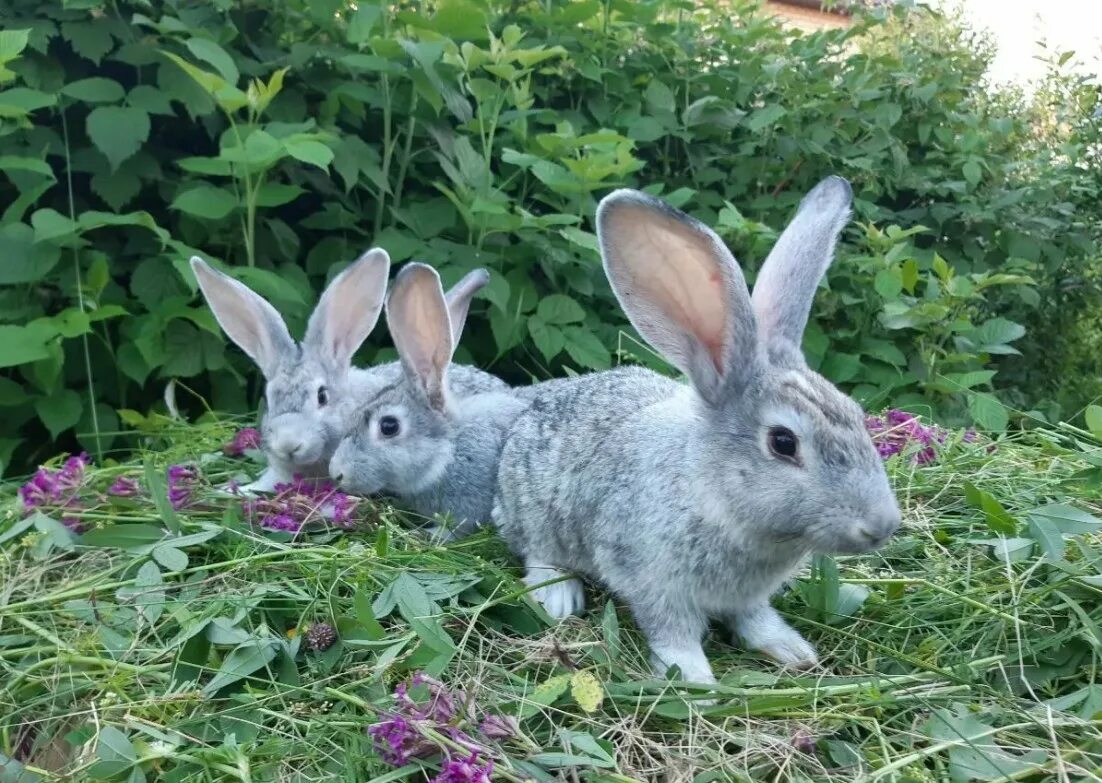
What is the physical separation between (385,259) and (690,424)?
1614 millimetres

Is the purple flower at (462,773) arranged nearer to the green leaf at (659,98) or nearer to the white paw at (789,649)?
the white paw at (789,649)

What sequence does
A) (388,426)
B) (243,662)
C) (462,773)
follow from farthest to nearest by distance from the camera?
(388,426), (243,662), (462,773)

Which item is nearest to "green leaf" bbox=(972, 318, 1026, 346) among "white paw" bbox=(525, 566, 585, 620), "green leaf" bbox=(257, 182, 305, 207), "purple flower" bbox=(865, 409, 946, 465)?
"purple flower" bbox=(865, 409, 946, 465)

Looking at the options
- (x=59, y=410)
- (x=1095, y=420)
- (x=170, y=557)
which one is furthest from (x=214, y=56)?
(x=1095, y=420)

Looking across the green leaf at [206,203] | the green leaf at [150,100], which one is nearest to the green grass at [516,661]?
the green leaf at [206,203]

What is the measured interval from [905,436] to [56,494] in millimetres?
3068

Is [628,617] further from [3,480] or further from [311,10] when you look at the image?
[311,10]

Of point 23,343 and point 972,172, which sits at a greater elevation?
point 972,172

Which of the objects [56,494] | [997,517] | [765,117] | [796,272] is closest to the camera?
[796,272]

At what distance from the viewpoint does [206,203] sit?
3967mm

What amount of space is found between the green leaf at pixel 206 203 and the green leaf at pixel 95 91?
613mm

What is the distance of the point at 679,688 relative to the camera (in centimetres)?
202

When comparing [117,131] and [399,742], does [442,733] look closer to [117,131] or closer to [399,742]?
[399,742]

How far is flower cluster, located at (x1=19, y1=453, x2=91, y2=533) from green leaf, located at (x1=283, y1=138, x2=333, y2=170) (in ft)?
4.70
